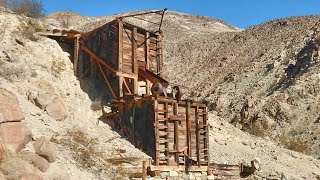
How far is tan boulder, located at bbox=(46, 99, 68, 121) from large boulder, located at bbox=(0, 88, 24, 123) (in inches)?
170

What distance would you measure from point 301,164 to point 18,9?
66.1 feet

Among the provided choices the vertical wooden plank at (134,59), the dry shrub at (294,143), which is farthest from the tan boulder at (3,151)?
the dry shrub at (294,143)

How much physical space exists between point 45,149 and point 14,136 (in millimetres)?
1137

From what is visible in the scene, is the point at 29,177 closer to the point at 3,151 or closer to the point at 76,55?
the point at 3,151

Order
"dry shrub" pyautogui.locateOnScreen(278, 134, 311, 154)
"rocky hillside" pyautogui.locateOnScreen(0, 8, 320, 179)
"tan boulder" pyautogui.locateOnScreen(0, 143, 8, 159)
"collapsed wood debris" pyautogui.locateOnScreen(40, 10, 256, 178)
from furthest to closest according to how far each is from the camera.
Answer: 1. "dry shrub" pyautogui.locateOnScreen(278, 134, 311, 154)
2. "collapsed wood debris" pyautogui.locateOnScreen(40, 10, 256, 178)
3. "rocky hillside" pyautogui.locateOnScreen(0, 8, 320, 179)
4. "tan boulder" pyautogui.locateOnScreen(0, 143, 8, 159)

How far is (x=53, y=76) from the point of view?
23719 millimetres

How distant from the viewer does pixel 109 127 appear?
75.7 ft

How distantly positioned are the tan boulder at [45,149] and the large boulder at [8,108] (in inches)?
40.1

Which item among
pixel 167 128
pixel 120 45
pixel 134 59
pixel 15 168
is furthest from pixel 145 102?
pixel 15 168

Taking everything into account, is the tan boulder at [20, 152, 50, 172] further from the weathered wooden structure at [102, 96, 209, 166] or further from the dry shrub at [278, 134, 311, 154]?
the dry shrub at [278, 134, 311, 154]

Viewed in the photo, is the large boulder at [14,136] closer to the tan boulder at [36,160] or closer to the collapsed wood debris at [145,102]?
the tan boulder at [36,160]

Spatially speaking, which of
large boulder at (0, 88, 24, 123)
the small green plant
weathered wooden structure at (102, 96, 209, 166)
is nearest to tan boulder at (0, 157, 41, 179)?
large boulder at (0, 88, 24, 123)

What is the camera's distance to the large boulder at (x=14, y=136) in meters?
14.6

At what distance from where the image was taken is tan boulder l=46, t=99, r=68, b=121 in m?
20.1
